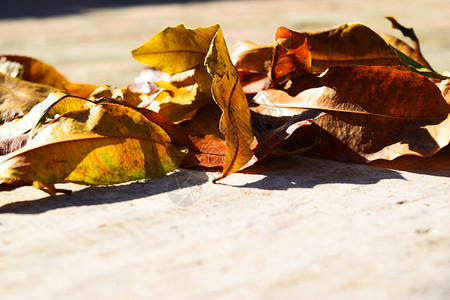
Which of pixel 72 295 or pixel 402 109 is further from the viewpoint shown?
pixel 402 109

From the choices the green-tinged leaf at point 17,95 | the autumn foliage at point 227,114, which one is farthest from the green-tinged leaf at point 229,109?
the green-tinged leaf at point 17,95

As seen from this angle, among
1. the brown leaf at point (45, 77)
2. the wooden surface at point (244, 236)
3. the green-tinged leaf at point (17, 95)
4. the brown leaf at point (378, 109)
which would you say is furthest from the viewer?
the brown leaf at point (45, 77)

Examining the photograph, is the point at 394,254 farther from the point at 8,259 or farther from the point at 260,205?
the point at 8,259

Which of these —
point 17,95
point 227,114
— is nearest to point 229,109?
point 227,114

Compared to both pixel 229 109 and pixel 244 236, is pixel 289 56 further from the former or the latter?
pixel 244 236

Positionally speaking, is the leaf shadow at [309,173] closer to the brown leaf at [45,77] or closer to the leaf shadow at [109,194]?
the leaf shadow at [109,194]

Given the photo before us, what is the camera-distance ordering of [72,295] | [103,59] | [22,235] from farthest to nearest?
[103,59]
[22,235]
[72,295]

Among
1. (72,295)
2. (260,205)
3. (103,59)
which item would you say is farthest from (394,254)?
(103,59)
